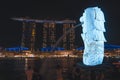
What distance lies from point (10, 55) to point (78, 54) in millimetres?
41475

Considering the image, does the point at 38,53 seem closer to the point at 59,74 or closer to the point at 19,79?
the point at 19,79

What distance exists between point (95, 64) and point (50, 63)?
13419 millimetres

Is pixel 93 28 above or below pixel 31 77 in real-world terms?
above

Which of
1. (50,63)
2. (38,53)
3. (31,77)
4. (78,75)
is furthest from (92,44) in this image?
(38,53)

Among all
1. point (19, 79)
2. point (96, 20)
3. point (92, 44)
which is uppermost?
point (96, 20)

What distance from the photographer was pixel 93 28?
34375mm

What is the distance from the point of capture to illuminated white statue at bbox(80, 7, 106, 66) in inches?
1351

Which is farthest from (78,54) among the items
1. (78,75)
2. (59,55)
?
(78,75)

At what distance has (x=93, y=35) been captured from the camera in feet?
112

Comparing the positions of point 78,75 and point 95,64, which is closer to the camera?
point 78,75

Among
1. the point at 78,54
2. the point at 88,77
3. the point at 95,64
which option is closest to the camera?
the point at 88,77

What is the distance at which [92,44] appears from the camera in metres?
34.5

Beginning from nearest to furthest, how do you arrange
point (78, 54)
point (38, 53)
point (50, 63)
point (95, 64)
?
point (50, 63) → point (95, 64) → point (78, 54) → point (38, 53)

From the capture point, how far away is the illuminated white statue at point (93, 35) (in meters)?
34.3
